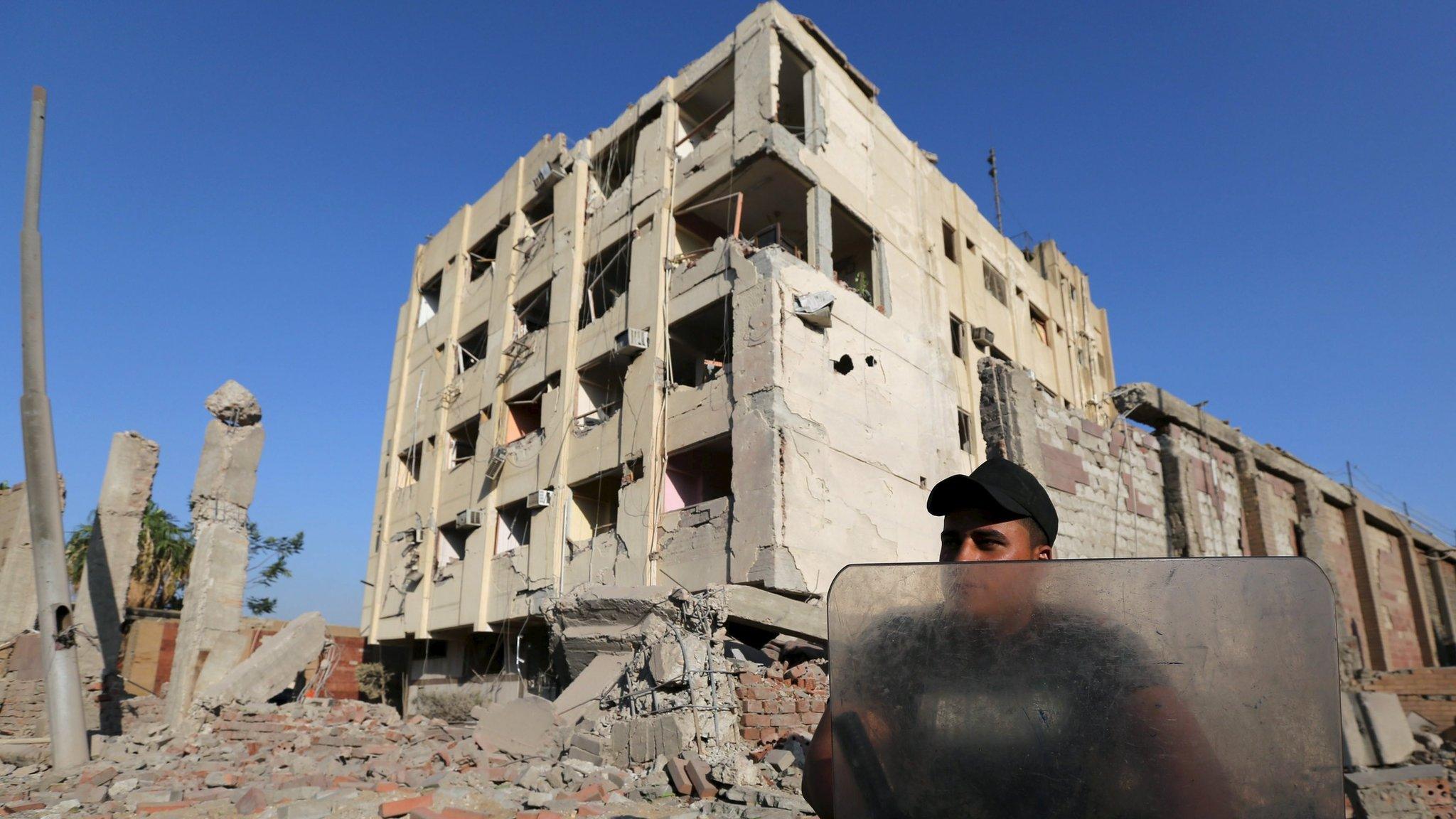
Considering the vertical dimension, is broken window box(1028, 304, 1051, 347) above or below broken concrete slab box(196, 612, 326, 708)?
above

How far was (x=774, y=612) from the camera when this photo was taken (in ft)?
35.0

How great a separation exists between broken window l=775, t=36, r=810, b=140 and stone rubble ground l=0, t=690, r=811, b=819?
11.8m

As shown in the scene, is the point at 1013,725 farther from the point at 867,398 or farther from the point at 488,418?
the point at 488,418

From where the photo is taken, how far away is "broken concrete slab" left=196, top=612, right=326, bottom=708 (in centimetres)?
1195

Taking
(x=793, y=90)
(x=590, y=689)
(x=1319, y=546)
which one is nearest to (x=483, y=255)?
(x=793, y=90)

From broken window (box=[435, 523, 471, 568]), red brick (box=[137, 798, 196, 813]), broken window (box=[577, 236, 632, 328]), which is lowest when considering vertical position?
red brick (box=[137, 798, 196, 813])

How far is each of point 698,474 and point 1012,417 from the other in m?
5.76

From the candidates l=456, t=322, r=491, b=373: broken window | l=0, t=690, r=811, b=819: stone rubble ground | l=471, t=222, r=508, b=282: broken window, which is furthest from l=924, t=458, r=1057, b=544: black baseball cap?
l=471, t=222, r=508, b=282: broken window

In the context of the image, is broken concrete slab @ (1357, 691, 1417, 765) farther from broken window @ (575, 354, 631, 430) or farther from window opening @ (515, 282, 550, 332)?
window opening @ (515, 282, 550, 332)

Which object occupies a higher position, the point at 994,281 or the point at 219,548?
the point at 994,281

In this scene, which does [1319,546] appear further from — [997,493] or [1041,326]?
[997,493]

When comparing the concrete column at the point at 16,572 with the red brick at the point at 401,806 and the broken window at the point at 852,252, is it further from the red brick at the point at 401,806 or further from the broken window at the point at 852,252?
the broken window at the point at 852,252

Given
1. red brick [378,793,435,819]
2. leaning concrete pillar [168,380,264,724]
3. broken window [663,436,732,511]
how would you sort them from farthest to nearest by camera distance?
1. broken window [663,436,732,511]
2. leaning concrete pillar [168,380,264,724]
3. red brick [378,793,435,819]

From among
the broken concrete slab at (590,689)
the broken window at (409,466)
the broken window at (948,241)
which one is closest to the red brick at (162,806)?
the broken concrete slab at (590,689)
